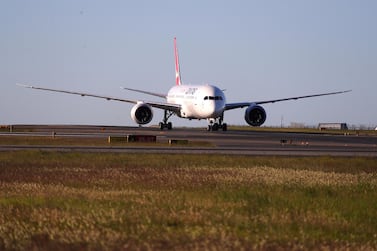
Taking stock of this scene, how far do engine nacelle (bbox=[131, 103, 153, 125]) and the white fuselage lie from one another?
179 inches

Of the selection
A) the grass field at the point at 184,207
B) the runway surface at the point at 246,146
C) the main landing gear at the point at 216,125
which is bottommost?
the grass field at the point at 184,207

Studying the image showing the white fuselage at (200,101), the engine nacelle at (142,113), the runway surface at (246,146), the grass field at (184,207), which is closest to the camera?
the grass field at (184,207)

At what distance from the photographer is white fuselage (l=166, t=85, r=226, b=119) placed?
249 feet

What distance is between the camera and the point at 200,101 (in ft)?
252

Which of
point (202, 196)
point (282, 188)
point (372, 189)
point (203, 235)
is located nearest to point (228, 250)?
point (203, 235)

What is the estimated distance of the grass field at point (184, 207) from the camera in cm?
1230

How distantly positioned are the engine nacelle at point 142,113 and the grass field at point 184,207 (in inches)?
1831

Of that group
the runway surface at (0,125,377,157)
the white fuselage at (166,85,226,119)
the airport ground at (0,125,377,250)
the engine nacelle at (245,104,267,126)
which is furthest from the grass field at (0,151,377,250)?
the engine nacelle at (245,104,267,126)

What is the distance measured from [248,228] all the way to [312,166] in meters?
19.1

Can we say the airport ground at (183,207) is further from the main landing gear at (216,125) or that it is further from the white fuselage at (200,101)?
the main landing gear at (216,125)

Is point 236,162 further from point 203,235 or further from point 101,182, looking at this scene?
point 203,235

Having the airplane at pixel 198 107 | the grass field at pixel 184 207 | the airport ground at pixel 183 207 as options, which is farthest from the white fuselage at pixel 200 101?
the grass field at pixel 184 207

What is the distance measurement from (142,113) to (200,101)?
5798mm

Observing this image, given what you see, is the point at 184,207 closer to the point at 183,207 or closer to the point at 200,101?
the point at 183,207
